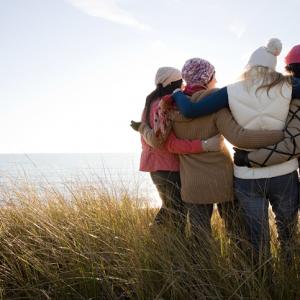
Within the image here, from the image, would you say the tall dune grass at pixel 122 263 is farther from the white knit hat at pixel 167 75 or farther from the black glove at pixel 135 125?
the white knit hat at pixel 167 75

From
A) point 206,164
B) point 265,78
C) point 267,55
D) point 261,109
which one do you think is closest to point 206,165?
point 206,164

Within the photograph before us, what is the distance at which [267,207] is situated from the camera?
11.1ft

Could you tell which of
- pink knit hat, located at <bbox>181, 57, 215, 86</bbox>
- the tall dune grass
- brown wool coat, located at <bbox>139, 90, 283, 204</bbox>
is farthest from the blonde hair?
the tall dune grass

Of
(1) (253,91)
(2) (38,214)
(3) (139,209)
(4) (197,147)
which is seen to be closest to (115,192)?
(3) (139,209)

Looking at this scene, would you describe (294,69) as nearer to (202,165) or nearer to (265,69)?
(265,69)

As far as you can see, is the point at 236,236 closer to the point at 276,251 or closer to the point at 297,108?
the point at 276,251

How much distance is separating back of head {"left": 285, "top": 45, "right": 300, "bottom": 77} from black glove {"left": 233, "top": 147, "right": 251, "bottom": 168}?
0.70 meters

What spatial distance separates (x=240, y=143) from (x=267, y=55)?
65 centimetres

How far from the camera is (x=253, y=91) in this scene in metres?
3.30

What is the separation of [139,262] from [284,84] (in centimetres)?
158

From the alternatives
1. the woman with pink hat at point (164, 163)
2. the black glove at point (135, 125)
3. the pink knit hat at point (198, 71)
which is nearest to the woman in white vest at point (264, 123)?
the pink knit hat at point (198, 71)

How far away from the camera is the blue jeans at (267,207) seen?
3332 millimetres

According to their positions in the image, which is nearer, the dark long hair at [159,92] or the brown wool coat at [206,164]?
the brown wool coat at [206,164]

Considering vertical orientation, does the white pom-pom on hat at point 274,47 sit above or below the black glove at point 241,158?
above
